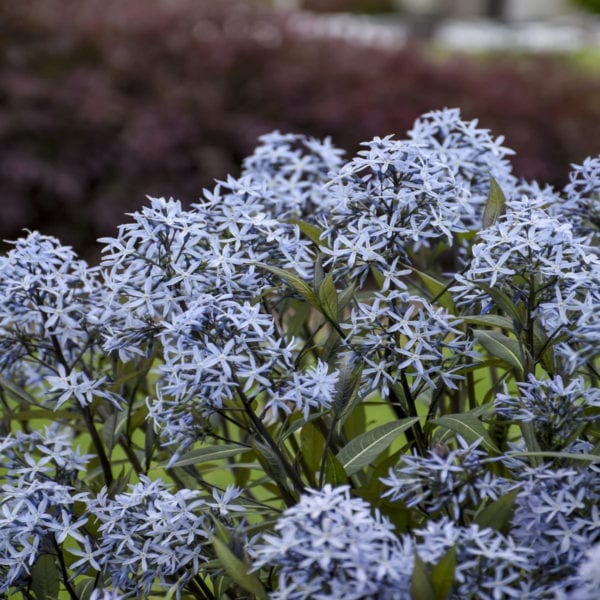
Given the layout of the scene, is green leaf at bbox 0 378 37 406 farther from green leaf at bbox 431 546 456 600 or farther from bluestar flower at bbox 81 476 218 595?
green leaf at bbox 431 546 456 600

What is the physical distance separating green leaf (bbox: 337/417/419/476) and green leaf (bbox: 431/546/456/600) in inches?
12.1

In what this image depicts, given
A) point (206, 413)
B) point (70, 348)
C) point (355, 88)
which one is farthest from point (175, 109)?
point (206, 413)

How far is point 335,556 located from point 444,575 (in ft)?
0.49

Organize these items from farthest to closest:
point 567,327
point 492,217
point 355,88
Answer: point 355,88
point 492,217
point 567,327

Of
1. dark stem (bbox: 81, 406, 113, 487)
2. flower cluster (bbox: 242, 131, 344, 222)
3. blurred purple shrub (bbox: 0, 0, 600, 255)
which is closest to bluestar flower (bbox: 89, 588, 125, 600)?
dark stem (bbox: 81, 406, 113, 487)

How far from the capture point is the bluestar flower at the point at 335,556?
139 cm

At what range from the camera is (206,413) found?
1.75 meters

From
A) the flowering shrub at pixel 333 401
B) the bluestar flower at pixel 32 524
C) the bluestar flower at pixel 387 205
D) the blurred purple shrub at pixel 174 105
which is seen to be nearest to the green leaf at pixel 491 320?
the flowering shrub at pixel 333 401

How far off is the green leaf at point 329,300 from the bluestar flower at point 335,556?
38 centimetres

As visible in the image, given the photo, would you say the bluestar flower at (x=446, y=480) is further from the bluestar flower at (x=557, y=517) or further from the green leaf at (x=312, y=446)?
the green leaf at (x=312, y=446)

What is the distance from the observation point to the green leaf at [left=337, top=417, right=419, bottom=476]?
68.1 inches

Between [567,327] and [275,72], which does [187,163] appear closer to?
[275,72]

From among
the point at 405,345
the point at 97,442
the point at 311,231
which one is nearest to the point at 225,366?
the point at 405,345

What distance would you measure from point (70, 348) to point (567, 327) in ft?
3.19
